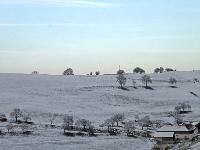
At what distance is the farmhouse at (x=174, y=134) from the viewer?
82250mm

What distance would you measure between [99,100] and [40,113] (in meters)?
28.1

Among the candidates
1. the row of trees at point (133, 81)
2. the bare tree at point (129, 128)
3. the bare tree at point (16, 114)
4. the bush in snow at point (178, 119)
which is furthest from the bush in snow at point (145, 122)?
the row of trees at point (133, 81)

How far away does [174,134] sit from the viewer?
84.9 metres

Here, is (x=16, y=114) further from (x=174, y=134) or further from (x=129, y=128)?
(x=174, y=134)

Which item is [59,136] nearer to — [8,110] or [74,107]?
[8,110]

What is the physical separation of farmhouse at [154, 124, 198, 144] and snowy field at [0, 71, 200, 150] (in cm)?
A: 431

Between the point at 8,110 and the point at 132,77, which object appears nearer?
the point at 8,110

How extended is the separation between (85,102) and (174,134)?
1672 inches

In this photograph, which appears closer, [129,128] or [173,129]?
[173,129]

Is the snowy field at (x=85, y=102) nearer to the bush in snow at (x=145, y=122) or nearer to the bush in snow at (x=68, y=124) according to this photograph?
the bush in snow at (x=68, y=124)

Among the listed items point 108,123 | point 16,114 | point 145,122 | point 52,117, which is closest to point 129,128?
point 108,123

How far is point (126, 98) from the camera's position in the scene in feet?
436

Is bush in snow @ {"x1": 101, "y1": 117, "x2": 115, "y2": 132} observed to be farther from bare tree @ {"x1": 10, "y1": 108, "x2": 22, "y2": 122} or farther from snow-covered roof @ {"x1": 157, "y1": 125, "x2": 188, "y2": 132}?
bare tree @ {"x1": 10, "y1": 108, "x2": 22, "y2": 122}

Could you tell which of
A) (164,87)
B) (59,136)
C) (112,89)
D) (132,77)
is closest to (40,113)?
→ (59,136)
